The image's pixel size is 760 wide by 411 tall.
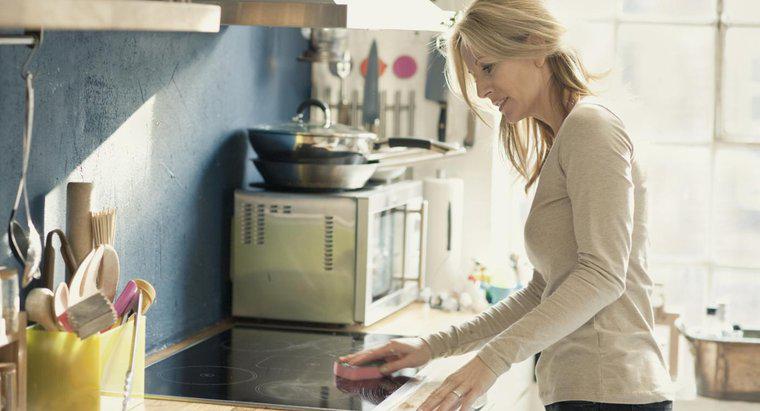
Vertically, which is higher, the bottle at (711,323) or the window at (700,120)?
the window at (700,120)

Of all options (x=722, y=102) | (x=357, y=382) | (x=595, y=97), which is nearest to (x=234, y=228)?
(x=357, y=382)

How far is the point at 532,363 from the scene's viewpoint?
2943 millimetres

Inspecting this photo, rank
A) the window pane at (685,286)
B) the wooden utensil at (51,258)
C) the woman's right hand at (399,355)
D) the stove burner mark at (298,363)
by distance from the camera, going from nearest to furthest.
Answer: the wooden utensil at (51,258) → the woman's right hand at (399,355) → the stove burner mark at (298,363) → the window pane at (685,286)

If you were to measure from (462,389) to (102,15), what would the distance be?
0.73 meters

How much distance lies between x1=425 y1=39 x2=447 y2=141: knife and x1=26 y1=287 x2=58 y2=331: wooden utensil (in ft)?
6.08

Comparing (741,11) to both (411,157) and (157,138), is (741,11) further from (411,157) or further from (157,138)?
(157,138)

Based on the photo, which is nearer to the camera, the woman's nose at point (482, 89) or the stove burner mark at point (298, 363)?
the woman's nose at point (482, 89)

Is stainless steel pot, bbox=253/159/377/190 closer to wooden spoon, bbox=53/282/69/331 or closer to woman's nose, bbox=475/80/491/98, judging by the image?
woman's nose, bbox=475/80/491/98

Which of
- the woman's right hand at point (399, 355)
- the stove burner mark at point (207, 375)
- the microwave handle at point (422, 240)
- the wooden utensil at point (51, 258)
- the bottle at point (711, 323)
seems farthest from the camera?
the bottle at point (711, 323)

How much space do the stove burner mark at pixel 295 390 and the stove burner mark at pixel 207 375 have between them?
0.07 meters

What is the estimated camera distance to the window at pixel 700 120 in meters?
3.62

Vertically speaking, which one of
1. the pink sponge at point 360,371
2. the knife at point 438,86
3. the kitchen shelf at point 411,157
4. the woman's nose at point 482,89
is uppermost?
the knife at point 438,86

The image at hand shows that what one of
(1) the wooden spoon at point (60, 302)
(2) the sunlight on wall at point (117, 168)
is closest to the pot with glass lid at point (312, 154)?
(2) the sunlight on wall at point (117, 168)

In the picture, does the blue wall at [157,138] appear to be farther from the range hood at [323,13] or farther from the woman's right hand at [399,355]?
the woman's right hand at [399,355]
